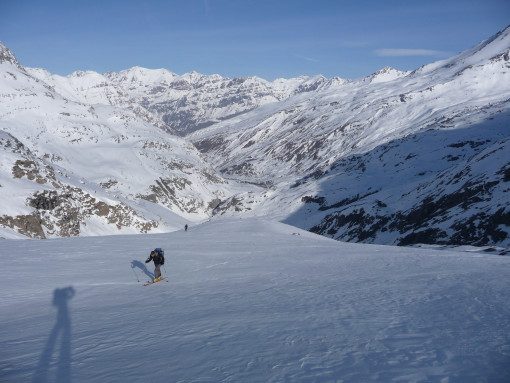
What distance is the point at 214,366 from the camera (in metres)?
8.00

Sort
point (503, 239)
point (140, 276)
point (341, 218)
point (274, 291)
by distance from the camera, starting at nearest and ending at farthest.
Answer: point (274, 291) < point (140, 276) < point (503, 239) < point (341, 218)

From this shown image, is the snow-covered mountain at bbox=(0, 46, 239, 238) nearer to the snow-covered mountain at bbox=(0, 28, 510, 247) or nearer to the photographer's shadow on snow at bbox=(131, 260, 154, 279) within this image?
the snow-covered mountain at bbox=(0, 28, 510, 247)

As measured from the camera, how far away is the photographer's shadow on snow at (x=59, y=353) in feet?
25.9

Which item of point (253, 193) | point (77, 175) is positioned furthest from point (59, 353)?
point (253, 193)

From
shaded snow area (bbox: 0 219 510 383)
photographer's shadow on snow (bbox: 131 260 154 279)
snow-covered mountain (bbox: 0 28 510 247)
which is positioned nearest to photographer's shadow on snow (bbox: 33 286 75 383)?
shaded snow area (bbox: 0 219 510 383)

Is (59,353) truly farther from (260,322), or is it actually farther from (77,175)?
(77,175)


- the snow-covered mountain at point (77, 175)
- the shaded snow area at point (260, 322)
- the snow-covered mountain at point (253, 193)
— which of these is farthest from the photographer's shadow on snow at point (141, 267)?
the snow-covered mountain at point (77, 175)

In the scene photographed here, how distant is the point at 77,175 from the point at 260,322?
484 feet

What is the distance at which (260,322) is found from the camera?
10.6 metres

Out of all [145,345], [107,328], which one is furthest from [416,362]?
[107,328]

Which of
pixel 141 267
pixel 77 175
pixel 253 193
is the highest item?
pixel 77 175

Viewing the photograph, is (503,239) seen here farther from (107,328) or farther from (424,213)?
(107,328)

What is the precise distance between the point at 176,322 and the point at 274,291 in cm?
446

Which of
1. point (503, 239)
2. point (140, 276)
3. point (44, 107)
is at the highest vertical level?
point (44, 107)
